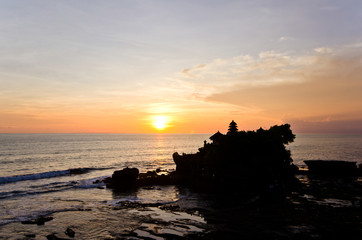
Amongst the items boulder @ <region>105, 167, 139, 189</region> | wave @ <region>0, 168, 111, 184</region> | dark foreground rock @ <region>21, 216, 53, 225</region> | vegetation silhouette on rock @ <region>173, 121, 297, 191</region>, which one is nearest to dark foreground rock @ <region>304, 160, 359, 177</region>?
vegetation silhouette on rock @ <region>173, 121, 297, 191</region>

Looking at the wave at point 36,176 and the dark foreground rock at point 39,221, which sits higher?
the dark foreground rock at point 39,221

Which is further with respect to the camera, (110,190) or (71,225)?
(110,190)

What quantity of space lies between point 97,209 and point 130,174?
77.1ft

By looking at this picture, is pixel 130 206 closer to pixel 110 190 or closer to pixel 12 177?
pixel 110 190

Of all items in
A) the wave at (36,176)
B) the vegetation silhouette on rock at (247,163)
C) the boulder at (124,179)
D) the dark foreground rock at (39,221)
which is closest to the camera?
the dark foreground rock at (39,221)

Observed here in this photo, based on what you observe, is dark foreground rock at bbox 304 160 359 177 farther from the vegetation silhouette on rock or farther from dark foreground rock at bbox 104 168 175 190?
dark foreground rock at bbox 104 168 175 190

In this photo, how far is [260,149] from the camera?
5672cm

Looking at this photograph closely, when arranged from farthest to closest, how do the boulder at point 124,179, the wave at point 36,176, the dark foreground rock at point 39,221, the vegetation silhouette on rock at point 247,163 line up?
the wave at point 36,176 < the boulder at point 124,179 < the vegetation silhouette on rock at point 247,163 < the dark foreground rock at point 39,221

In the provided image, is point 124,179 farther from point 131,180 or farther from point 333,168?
point 333,168

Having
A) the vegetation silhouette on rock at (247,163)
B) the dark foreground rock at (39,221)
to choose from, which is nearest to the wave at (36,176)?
the dark foreground rock at (39,221)

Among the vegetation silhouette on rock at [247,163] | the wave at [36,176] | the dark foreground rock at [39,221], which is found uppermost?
the vegetation silhouette on rock at [247,163]

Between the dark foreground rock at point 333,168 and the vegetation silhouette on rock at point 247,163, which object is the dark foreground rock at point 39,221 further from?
the dark foreground rock at point 333,168

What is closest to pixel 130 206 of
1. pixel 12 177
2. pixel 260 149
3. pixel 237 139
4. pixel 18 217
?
pixel 18 217

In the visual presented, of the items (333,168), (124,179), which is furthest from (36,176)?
(333,168)
